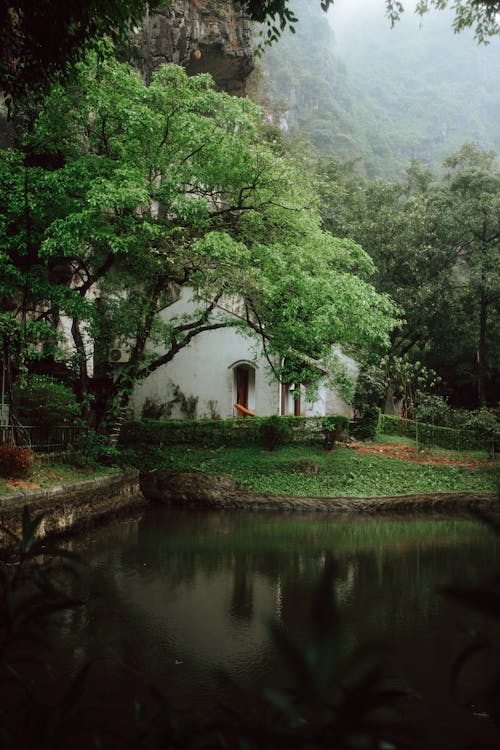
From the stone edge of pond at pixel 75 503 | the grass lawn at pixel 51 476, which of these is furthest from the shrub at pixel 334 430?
the grass lawn at pixel 51 476

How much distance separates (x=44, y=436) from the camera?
1170 cm

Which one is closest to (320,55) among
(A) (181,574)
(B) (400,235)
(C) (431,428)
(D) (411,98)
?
(D) (411,98)

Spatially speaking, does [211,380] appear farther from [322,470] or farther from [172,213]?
[172,213]

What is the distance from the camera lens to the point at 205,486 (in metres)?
14.6

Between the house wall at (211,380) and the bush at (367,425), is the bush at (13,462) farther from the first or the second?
the bush at (367,425)

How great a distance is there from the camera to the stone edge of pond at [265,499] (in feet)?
46.6

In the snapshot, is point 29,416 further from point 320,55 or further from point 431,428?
point 320,55

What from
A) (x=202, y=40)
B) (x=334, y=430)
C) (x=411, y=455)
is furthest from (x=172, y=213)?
(x=202, y=40)

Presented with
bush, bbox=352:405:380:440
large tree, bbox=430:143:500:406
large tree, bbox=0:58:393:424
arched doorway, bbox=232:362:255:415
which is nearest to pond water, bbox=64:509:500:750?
large tree, bbox=0:58:393:424

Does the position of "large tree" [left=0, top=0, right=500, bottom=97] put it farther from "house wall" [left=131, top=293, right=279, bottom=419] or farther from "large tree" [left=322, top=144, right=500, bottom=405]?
"large tree" [left=322, top=144, right=500, bottom=405]

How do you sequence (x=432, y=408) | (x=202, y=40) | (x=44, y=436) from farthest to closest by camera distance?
1. (x=202, y=40)
2. (x=432, y=408)
3. (x=44, y=436)

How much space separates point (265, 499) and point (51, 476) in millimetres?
5671

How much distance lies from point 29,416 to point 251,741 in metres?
12.2

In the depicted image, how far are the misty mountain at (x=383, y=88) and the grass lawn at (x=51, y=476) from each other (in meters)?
37.9
